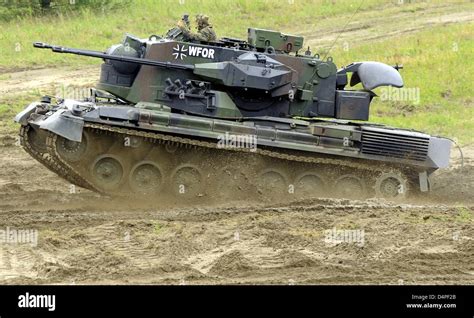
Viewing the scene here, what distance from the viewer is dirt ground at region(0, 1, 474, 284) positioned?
498 inches

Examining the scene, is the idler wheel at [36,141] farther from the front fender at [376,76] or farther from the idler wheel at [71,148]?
the front fender at [376,76]

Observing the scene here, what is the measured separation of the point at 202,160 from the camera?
57.2ft

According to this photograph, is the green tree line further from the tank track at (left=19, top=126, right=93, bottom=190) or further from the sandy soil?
the tank track at (left=19, top=126, right=93, bottom=190)

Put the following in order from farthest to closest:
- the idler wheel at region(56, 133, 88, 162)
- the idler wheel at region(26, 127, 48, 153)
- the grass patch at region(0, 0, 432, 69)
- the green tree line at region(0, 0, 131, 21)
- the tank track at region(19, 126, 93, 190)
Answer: the green tree line at region(0, 0, 131, 21), the grass patch at region(0, 0, 432, 69), the idler wheel at region(26, 127, 48, 153), the tank track at region(19, 126, 93, 190), the idler wheel at region(56, 133, 88, 162)

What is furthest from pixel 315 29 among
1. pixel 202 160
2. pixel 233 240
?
pixel 233 240

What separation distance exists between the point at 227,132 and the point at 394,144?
3.04 meters

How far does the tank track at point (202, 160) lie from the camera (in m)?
16.7

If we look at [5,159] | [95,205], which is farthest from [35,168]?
[95,205]

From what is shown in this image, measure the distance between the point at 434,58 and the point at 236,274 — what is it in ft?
59.3

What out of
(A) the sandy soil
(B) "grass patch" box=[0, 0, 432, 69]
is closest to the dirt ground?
(A) the sandy soil

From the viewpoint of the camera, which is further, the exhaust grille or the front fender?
the front fender

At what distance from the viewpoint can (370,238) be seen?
1452 centimetres

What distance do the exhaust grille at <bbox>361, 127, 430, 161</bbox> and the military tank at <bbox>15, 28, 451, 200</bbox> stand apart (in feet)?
0.06

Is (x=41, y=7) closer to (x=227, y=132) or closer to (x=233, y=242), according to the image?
(x=227, y=132)
